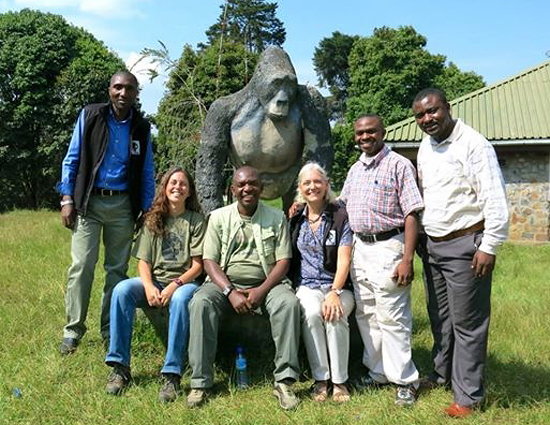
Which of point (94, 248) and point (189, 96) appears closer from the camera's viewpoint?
point (94, 248)

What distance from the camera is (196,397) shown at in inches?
137

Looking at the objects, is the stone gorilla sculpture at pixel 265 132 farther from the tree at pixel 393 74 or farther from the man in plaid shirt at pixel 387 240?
the tree at pixel 393 74

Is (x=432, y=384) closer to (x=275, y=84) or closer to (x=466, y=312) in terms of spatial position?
(x=466, y=312)

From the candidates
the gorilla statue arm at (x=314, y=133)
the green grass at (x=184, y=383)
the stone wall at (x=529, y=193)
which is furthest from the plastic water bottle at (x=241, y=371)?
the stone wall at (x=529, y=193)

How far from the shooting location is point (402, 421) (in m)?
3.30

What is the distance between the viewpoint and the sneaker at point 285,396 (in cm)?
345

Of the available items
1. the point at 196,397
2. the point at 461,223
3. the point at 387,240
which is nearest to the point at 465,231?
the point at 461,223

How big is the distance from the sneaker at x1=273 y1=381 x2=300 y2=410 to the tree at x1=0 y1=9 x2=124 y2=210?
15094mm

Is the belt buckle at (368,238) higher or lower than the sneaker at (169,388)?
higher

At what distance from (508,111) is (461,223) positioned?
10.7 m

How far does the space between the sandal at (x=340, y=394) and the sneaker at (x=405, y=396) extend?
304 mm

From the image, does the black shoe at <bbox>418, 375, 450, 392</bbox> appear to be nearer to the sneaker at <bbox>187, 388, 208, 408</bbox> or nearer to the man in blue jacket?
the sneaker at <bbox>187, 388, 208, 408</bbox>

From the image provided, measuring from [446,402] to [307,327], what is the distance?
0.96m

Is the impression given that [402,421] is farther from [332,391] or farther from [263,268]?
[263,268]
